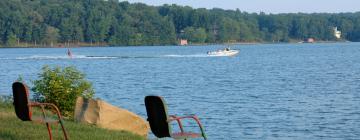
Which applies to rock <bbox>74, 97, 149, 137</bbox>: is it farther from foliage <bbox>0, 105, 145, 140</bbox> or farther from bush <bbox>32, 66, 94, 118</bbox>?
bush <bbox>32, 66, 94, 118</bbox>

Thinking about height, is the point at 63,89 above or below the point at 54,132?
above

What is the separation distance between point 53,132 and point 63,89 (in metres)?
5.94

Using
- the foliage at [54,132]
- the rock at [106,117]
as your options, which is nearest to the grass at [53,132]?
the foliage at [54,132]

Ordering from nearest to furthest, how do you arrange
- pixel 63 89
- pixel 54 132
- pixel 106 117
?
pixel 54 132, pixel 106 117, pixel 63 89

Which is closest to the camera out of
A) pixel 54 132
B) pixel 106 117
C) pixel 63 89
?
pixel 54 132

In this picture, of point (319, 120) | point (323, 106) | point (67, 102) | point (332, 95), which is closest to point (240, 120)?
point (319, 120)

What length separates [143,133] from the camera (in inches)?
790

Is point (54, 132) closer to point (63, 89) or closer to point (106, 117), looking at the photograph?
point (106, 117)

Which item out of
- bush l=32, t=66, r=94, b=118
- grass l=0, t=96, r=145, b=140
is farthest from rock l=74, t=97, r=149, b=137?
bush l=32, t=66, r=94, b=118

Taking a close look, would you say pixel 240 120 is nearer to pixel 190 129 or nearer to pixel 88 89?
pixel 190 129

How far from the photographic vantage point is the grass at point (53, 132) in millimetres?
16047

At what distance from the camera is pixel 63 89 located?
22.7 metres

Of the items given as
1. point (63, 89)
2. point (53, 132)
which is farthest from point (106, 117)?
point (63, 89)

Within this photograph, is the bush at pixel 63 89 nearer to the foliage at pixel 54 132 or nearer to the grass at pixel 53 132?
the grass at pixel 53 132
